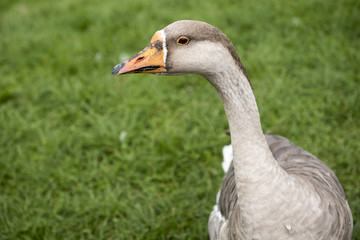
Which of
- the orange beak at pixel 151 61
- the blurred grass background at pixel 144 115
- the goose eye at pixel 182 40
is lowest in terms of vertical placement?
the blurred grass background at pixel 144 115

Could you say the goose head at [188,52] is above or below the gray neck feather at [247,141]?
above

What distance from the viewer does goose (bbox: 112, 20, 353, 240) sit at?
4.94ft

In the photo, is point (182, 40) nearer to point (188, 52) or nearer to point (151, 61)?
point (188, 52)

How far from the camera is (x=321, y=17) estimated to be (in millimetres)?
4465

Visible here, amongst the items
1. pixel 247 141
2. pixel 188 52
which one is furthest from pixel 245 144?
pixel 188 52

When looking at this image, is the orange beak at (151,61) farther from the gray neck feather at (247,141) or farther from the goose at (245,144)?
the gray neck feather at (247,141)

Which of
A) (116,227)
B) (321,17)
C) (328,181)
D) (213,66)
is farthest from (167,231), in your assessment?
(321,17)

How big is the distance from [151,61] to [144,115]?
232 cm

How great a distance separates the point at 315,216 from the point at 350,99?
222 cm

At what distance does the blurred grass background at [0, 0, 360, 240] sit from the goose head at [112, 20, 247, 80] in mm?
1591

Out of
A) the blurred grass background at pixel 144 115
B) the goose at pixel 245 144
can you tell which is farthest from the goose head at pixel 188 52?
the blurred grass background at pixel 144 115

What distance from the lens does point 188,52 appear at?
152 cm

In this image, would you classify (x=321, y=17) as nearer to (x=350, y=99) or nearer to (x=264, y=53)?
(x=264, y=53)

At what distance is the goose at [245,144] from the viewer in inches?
59.2
